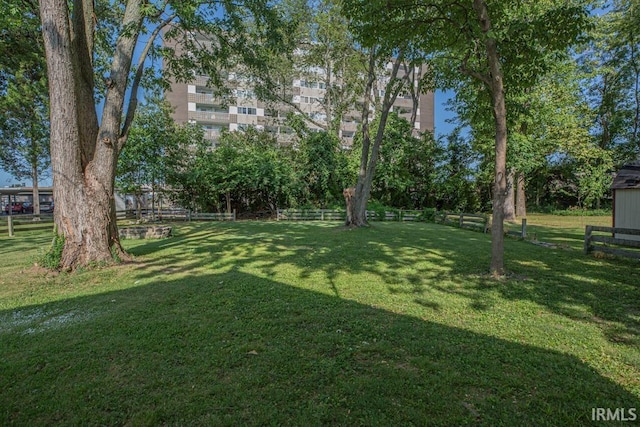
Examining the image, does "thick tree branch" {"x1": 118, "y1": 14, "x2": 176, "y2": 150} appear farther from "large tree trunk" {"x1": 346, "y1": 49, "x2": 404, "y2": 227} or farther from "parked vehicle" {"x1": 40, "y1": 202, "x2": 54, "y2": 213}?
"parked vehicle" {"x1": 40, "y1": 202, "x2": 54, "y2": 213}

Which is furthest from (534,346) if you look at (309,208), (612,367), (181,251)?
(309,208)

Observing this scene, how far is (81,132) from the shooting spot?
7398 millimetres

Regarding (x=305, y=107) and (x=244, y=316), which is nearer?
(x=244, y=316)

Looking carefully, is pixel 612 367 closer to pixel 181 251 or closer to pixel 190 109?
pixel 181 251

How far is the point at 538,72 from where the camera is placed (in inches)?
281

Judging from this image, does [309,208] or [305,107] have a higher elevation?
[305,107]

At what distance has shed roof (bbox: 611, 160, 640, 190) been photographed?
962cm

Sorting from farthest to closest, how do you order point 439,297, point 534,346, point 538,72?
point 538,72 < point 439,297 < point 534,346

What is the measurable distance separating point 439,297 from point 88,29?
1013 centimetres

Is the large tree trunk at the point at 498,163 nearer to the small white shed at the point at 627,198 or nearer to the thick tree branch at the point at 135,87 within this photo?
the small white shed at the point at 627,198

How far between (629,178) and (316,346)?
1197cm

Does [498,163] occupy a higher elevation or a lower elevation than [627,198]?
higher

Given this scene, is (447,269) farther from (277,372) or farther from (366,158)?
(366,158)

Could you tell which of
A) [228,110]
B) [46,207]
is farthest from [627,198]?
[46,207]
